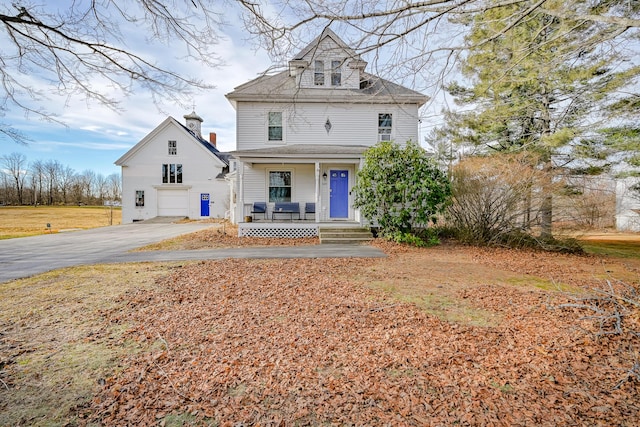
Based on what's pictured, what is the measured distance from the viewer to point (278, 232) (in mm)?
12688

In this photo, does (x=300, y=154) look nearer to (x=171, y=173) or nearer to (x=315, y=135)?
(x=315, y=135)

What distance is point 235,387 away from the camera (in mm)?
2537

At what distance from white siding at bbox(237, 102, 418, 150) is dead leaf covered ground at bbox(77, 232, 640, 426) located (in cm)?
951

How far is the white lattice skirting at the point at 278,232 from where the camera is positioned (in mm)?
12578

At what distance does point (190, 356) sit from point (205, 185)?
76.6 ft

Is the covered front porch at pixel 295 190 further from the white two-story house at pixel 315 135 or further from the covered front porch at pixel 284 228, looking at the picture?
the covered front porch at pixel 284 228

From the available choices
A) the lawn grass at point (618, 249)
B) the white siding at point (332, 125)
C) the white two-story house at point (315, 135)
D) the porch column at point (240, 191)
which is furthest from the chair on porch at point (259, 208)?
the lawn grass at point (618, 249)

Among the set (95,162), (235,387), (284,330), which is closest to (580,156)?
(284,330)

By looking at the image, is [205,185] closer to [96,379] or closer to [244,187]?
[244,187]

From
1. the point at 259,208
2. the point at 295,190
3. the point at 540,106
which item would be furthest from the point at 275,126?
the point at 540,106

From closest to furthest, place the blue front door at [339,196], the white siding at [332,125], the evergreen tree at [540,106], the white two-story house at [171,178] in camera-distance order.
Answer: the evergreen tree at [540,106] → the white siding at [332,125] → the blue front door at [339,196] → the white two-story house at [171,178]

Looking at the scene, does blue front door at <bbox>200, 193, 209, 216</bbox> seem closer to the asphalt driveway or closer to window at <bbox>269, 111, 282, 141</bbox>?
window at <bbox>269, 111, 282, 141</bbox>

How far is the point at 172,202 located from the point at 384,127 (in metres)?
18.5

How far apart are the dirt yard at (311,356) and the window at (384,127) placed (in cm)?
972
